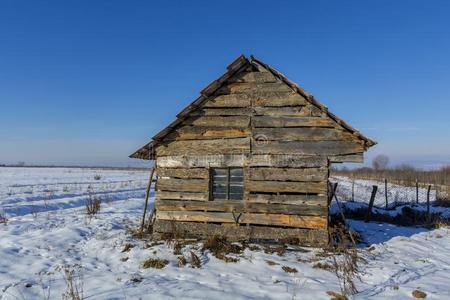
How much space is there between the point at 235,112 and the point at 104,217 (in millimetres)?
6954

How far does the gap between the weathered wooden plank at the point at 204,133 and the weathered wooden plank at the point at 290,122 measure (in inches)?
16.1

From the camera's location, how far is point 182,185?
448 inches

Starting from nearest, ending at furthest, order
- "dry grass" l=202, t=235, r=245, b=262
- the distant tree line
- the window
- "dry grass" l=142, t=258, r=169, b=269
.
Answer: "dry grass" l=142, t=258, r=169, b=269 → "dry grass" l=202, t=235, r=245, b=262 → the window → the distant tree line

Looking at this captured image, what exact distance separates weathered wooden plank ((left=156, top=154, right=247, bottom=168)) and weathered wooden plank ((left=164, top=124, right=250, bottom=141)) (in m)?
0.54

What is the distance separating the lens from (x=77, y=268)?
858cm

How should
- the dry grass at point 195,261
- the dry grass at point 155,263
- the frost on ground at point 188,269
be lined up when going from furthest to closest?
the dry grass at point 195,261
the dry grass at point 155,263
the frost on ground at point 188,269

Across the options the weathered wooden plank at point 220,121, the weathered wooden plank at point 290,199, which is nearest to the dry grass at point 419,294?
the weathered wooden plank at point 290,199

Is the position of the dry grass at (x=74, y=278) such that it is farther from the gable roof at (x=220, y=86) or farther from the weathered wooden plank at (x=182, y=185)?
the gable roof at (x=220, y=86)

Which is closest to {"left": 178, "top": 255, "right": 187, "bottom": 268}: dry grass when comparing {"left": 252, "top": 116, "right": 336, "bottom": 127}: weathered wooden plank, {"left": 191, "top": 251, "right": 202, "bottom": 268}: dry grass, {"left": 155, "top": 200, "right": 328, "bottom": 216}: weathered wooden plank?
{"left": 191, "top": 251, "right": 202, "bottom": 268}: dry grass

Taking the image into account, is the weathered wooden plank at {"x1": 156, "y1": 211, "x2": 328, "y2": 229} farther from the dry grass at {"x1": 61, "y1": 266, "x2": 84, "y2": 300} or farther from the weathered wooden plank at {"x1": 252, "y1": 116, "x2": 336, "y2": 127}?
the dry grass at {"x1": 61, "y1": 266, "x2": 84, "y2": 300}

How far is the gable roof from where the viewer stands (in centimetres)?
1026

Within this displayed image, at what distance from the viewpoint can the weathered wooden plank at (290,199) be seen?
10.4 m

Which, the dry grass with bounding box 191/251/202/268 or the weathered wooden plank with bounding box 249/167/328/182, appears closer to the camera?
the dry grass with bounding box 191/251/202/268

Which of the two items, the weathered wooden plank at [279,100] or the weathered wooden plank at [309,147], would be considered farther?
the weathered wooden plank at [279,100]
